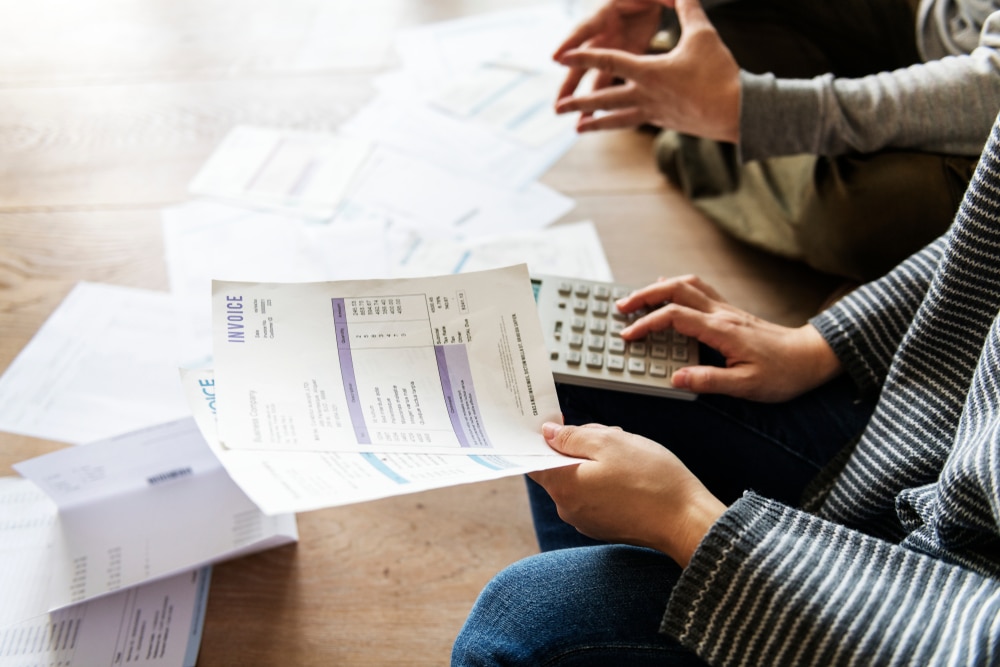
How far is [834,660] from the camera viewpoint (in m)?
0.44

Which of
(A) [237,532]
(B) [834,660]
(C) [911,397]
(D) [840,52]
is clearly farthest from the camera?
(D) [840,52]

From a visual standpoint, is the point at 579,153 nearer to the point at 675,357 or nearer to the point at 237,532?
the point at 675,357

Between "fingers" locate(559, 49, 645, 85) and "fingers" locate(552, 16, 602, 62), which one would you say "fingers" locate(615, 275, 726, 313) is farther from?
"fingers" locate(552, 16, 602, 62)

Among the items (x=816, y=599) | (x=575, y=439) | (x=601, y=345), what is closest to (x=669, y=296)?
(x=601, y=345)

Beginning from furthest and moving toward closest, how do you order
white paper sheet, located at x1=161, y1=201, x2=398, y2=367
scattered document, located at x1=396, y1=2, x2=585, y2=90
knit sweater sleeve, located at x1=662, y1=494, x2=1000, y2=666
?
scattered document, located at x1=396, y1=2, x2=585, y2=90 → white paper sheet, located at x1=161, y1=201, x2=398, y2=367 → knit sweater sleeve, located at x1=662, y1=494, x2=1000, y2=666

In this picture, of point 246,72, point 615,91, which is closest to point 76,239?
point 246,72

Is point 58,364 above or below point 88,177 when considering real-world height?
below

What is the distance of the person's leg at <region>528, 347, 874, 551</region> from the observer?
657mm

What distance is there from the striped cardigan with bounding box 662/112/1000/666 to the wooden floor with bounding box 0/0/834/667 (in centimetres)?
31

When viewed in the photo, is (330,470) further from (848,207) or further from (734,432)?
(848,207)

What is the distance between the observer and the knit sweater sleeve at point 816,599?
0.43 m

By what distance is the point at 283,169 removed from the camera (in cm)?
104

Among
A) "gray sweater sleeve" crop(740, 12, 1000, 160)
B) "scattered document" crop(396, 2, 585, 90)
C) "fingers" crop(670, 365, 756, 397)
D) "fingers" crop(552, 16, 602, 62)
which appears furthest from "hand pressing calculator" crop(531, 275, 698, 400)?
"scattered document" crop(396, 2, 585, 90)

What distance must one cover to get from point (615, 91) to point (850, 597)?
562 millimetres
